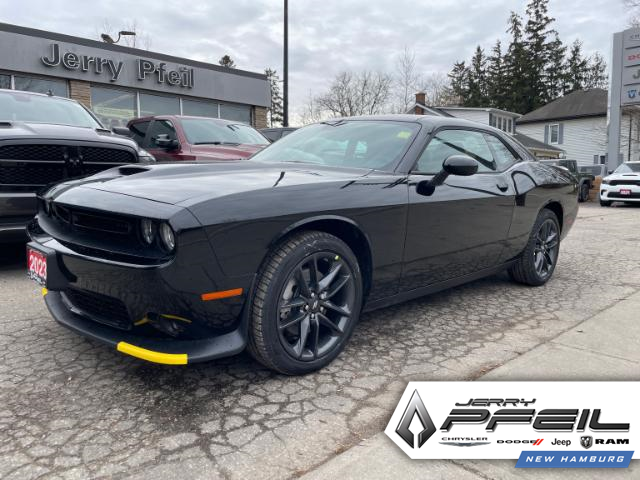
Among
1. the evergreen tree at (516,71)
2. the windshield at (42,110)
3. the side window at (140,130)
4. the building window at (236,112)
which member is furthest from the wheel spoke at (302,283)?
the evergreen tree at (516,71)

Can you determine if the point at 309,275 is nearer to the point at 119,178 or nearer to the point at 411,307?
the point at 119,178

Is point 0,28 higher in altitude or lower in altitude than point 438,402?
higher

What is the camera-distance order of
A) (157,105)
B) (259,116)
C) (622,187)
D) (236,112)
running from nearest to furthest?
(622,187) → (157,105) → (236,112) → (259,116)

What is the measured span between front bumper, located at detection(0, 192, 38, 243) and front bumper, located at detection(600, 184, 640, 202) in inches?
611

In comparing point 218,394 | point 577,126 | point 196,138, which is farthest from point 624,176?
point 577,126

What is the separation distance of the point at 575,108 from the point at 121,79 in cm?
3572

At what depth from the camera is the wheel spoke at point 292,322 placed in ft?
7.79

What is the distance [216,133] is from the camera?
778 cm

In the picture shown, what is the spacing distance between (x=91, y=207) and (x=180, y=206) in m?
0.50

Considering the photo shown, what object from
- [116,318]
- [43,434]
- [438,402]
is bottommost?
[43,434]

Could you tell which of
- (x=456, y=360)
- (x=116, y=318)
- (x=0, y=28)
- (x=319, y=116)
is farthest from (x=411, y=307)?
(x=319, y=116)

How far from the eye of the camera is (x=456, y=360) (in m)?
2.78

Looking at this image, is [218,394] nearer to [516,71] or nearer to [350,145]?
[350,145]

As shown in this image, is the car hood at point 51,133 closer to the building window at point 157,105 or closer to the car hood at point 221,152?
the car hood at point 221,152
